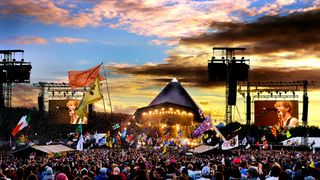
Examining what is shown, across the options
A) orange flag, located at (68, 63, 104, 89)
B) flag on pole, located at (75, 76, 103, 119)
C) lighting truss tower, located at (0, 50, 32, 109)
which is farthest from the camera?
lighting truss tower, located at (0, 50, 32, 109)

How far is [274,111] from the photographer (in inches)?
2452

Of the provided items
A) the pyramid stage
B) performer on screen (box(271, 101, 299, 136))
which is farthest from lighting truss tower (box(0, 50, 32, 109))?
performer on screen (box(271, 101, 299, 136))

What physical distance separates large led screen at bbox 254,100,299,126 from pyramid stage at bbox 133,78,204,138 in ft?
38.6

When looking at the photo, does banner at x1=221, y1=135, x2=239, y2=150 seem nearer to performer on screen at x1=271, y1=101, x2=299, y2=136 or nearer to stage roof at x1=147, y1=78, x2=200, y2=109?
stage roof at x1=147, y1=78, x2=200, y2=109

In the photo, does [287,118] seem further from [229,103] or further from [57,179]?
[57,179]

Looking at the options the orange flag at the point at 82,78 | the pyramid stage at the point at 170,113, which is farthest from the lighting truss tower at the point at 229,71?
the orange flag at the point at 82,78

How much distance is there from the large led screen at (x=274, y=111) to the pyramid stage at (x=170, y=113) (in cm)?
1176

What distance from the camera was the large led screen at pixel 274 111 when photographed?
2447 inches

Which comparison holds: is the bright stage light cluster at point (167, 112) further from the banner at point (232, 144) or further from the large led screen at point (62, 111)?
the banner at point (232, 144)

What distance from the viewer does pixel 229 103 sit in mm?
53281

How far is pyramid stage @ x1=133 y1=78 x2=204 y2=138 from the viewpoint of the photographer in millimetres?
52906

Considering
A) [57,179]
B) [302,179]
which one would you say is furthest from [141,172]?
[302,179]

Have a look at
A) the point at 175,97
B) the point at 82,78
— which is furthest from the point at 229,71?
the point at 82,78

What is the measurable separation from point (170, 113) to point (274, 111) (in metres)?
15.9
